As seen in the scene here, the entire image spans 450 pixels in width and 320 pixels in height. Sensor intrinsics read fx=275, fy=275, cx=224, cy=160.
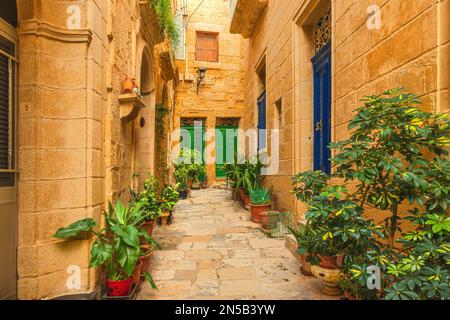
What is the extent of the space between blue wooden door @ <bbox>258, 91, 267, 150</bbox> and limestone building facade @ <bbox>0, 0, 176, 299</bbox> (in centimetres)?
457

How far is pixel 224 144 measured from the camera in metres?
10.8

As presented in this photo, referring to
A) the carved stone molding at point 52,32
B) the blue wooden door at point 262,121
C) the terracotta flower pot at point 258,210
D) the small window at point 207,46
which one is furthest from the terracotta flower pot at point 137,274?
the small window at point 207,46

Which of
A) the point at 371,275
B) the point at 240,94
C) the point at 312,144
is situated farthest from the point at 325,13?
the point at 240,94

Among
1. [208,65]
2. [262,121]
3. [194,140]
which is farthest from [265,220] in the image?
[208,65]

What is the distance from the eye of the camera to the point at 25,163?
2.20 m

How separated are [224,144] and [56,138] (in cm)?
857

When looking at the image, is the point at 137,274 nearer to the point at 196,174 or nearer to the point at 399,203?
the point at 399,203

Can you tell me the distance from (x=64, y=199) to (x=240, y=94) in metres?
9.07

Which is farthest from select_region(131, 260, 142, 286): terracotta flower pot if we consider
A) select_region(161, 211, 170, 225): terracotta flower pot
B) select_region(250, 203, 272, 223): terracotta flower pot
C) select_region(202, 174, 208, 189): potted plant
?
select_region(202, 174, 208, 189): potted plant

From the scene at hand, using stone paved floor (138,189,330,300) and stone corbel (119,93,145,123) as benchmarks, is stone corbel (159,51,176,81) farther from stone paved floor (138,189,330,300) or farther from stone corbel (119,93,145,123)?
stone paved floor (138,189,330,300)

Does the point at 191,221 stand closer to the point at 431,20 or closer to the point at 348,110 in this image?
the point at 348,110

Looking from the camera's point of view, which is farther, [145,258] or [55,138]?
[145,258]

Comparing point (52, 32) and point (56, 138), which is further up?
point (52, 32)

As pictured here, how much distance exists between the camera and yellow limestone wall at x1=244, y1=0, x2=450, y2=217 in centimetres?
178
